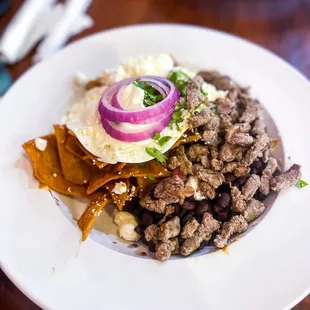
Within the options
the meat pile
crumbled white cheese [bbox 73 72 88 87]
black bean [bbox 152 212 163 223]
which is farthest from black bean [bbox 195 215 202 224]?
crumbled white cheese [bbox 73 72 88 87]

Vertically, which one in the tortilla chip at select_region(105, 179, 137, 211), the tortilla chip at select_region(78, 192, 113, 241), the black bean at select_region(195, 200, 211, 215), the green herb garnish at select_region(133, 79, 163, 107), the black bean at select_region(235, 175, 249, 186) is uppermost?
the green herb garnish at select_region(133, 79, 163, 107)

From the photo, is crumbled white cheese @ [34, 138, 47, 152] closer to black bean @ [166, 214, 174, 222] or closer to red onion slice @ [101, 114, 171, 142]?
red onion slice @ [101, 114, 171, 142]

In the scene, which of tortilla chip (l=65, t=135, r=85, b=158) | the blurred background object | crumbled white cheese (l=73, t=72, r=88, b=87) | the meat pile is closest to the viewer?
the meat pile

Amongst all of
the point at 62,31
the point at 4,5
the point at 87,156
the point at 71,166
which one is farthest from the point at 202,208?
the point at 4,5

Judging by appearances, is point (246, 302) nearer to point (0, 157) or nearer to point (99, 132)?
point (99, 132)

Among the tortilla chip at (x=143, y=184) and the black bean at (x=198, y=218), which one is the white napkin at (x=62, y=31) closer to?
the tortilla chip at (x=143, y=184)

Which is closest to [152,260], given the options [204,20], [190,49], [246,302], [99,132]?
[246,302]
